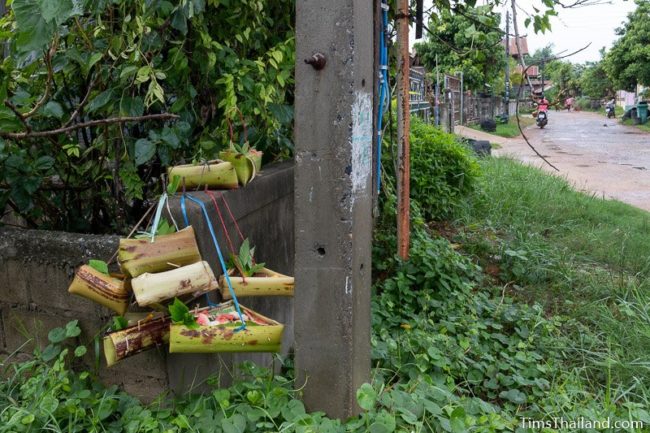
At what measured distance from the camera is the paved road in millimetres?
9612

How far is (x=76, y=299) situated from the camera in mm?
2332

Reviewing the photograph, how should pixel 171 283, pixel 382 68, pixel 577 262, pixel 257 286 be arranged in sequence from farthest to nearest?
1. pixel 577 262
2. pixel 382 68
3. pixel 257 286
4. pixel 171 283

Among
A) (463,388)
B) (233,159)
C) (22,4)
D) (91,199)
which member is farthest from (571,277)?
(22,4)

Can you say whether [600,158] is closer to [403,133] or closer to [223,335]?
[403,133]

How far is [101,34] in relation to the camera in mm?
2711

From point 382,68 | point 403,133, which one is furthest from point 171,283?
point 403,133

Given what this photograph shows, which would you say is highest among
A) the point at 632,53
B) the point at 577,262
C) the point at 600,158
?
the point at 632,53

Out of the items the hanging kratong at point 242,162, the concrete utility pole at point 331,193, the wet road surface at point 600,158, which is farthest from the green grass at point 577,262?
the wet road surface at point 600,158

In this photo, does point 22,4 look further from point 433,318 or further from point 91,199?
point 433,318

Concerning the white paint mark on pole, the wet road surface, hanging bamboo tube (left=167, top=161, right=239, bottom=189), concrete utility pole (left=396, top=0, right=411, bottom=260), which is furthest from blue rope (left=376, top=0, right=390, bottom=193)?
the wet road surface

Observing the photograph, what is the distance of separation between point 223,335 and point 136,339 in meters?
0.29

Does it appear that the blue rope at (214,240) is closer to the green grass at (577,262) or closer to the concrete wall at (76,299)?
the concrete wall at (76,299)

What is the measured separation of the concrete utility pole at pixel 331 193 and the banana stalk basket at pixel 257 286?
172 mm

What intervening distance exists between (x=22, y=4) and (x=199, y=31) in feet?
3.08
